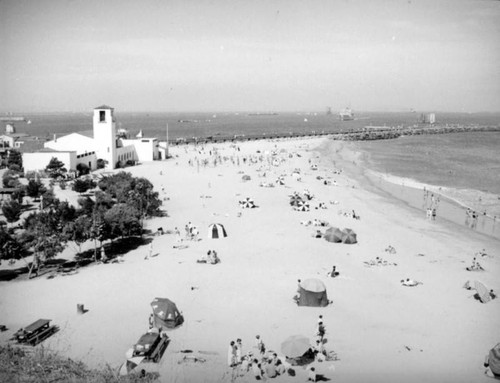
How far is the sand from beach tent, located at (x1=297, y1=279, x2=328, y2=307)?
21 cm

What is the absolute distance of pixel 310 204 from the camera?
25984 millimetres

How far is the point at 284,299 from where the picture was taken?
12594 millimetres

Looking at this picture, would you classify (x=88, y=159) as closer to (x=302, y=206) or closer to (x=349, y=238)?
(x=302, y=206)

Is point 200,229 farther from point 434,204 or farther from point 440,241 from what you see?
point 434,204

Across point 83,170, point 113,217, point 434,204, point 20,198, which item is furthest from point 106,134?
point 434,204

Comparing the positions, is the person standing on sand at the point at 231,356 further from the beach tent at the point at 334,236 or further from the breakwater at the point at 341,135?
the breakwater at the point at 341,135

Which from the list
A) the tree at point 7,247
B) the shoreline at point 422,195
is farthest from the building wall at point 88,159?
the shoreline at point 422,195

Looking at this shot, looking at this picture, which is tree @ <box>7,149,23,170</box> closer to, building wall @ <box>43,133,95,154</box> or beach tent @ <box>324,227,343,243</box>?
building wall @ <box>43,133,95,154</box>

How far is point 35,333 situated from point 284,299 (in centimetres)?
624

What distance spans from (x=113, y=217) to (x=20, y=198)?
380 inches

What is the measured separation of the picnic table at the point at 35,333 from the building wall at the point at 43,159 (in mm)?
25338

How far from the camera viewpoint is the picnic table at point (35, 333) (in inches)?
392

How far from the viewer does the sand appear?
9.68m

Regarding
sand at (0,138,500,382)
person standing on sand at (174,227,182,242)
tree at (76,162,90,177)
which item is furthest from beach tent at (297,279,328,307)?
tree at (76,162,90,177)
